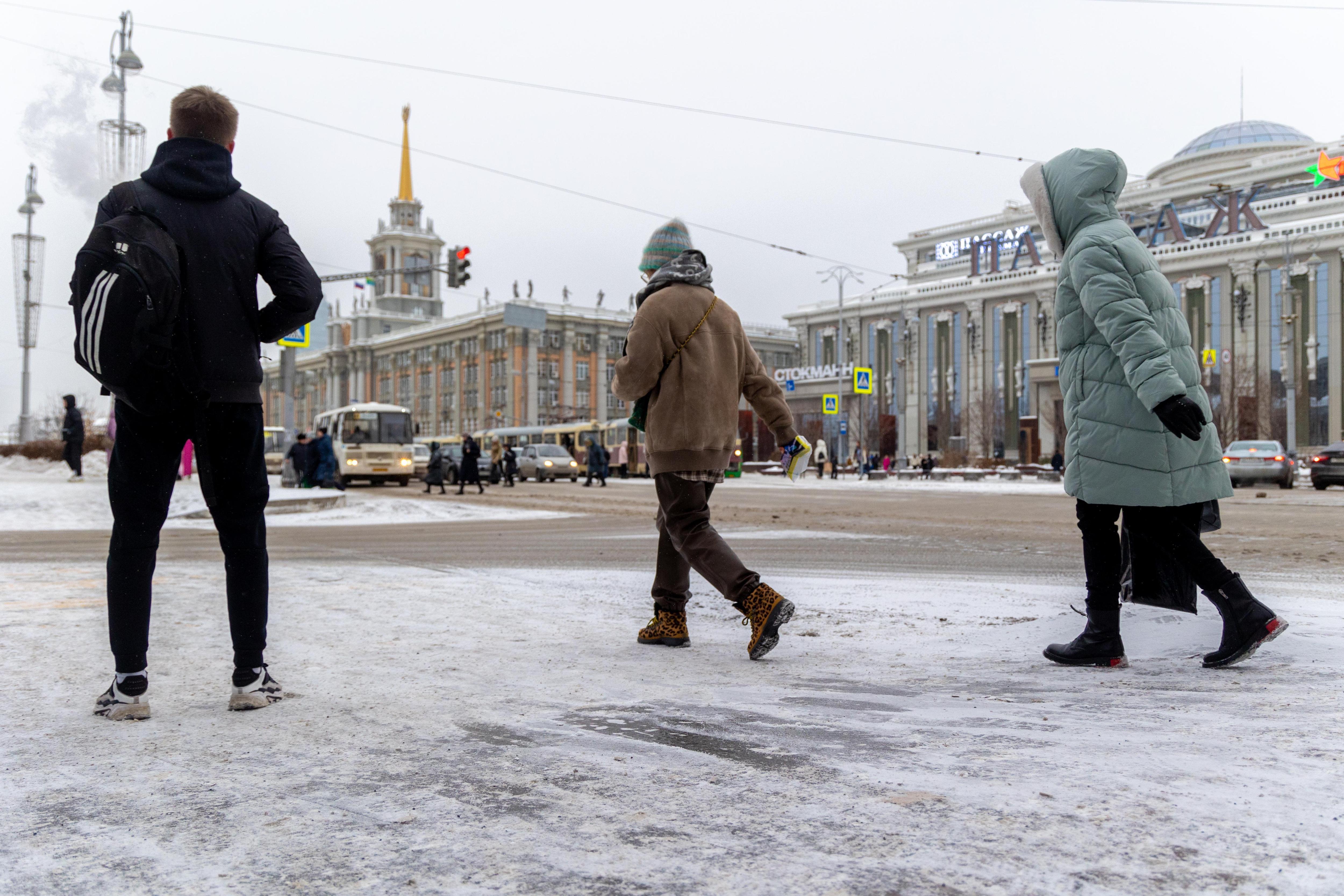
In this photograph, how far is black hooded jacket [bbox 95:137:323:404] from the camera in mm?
2980

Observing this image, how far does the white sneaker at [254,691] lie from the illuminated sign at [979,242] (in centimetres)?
7724

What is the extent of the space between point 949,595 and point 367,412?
97.4 ft

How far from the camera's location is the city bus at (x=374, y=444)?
31812 mm

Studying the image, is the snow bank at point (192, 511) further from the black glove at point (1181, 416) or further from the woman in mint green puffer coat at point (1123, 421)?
the black glove at point (1181, 416)

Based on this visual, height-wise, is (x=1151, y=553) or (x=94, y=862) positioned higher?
(x=1151, y=553)

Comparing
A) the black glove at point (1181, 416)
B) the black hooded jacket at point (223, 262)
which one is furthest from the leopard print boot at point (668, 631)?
the black glove at point (1181, 416)

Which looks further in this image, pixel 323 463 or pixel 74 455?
pixel 323 463

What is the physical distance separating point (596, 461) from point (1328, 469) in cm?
1963

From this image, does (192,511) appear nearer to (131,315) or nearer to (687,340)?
(687,340)

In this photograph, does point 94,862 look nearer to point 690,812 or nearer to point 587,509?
point 690,812

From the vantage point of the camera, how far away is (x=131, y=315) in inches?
110

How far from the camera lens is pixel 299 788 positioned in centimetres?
221

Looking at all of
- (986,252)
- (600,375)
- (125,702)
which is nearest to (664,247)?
(125,702)

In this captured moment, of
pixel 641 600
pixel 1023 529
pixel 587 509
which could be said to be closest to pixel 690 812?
pixel 641 600
